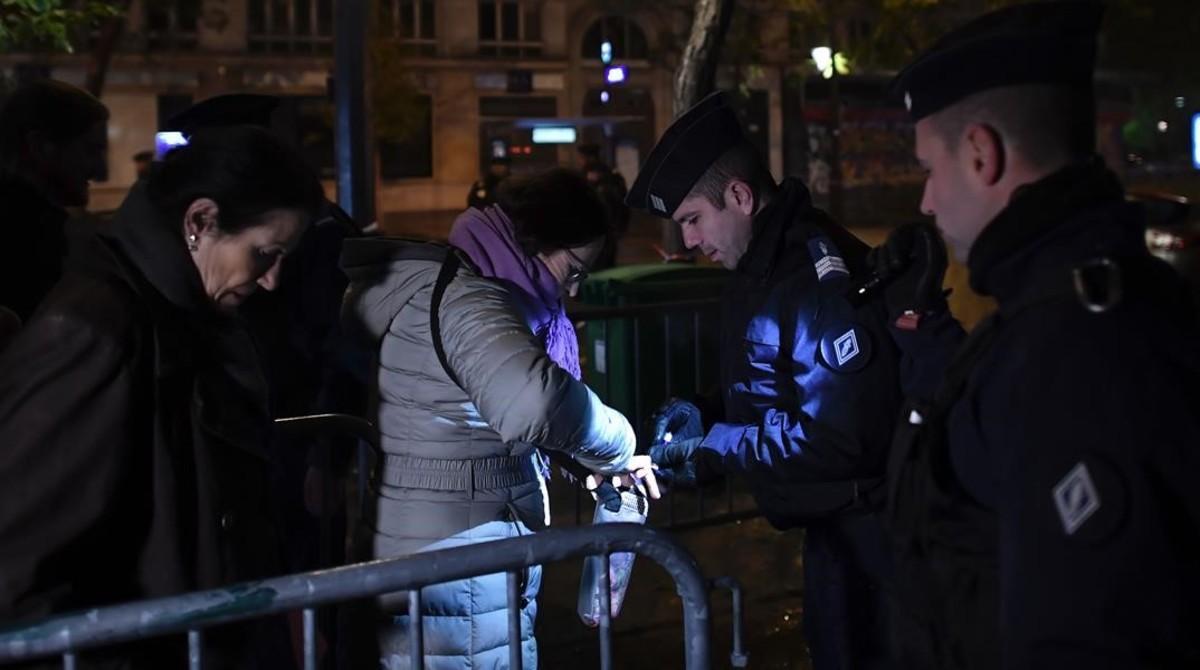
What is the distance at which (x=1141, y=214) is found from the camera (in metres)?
2.11

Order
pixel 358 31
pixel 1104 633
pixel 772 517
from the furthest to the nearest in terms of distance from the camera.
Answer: pixel 358 31
pixel 772 517
pixel 1104 633

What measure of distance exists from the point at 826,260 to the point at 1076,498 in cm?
162

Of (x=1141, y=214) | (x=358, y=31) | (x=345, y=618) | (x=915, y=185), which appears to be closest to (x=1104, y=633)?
(x=1141, y=214)

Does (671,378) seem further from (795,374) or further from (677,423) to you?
(795,374)

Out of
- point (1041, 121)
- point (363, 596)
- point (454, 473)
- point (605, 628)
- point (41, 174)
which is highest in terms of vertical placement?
point (41, 174)

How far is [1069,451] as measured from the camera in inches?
71.2

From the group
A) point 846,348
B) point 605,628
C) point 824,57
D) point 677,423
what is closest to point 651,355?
point 677,423

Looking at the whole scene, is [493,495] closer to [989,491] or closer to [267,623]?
[267,623]

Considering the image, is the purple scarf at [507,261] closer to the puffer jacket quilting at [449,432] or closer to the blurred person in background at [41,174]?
the puffer jacket quilting at [449,432]

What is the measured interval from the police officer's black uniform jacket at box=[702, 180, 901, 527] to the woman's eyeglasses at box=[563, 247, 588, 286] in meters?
0.41

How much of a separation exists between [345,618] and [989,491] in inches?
83.1

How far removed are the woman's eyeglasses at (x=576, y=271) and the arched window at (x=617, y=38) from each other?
131 ft

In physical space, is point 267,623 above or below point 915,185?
below

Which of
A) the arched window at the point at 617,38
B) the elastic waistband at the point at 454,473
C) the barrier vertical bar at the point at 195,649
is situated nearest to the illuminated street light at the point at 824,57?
the arched window at the point at 617,38
